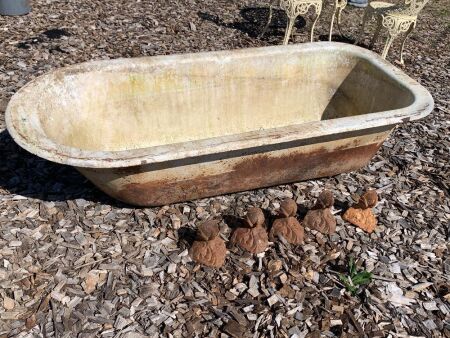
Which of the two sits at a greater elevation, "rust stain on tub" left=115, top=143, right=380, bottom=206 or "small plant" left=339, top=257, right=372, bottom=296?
"rust stain on tub" left=115, top=143, right=380, bottom=206

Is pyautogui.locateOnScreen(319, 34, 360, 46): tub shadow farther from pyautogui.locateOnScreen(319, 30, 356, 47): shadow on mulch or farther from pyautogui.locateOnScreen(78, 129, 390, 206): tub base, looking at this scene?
pyautogui.locateOnScreen(78, 129, 390, 206): tub base

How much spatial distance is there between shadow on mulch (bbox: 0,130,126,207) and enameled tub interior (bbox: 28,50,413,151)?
0.27 meters

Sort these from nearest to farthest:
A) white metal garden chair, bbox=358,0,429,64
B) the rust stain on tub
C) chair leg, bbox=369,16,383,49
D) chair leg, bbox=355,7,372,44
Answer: the rust stain on tub → white metal garden chair, bbox=358,0,429,64 → chair leg, bbox=369,16,383,49 → chair leg, bbox=355,7,372,44

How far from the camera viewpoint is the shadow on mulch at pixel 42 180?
2900mm

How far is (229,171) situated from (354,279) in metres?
0.92

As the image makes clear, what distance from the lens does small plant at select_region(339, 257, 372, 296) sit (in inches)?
96.5

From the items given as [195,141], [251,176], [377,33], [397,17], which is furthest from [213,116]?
[377,33]

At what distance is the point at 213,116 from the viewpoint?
3473 mm

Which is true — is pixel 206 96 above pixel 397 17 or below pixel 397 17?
below

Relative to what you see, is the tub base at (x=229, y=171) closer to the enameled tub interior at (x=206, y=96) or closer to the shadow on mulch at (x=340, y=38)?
the enameled tub interior at (x=206, y=96)

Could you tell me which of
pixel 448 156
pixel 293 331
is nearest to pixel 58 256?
pixel 293 331

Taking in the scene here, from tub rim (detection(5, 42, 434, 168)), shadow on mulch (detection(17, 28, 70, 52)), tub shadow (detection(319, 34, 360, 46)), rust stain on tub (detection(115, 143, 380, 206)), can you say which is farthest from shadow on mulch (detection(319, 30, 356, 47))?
shadow on mulch (detection(17, 28, 70, 52))

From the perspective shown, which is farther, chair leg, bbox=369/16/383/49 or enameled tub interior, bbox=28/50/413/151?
chair leg, bbox=369/16/383/49

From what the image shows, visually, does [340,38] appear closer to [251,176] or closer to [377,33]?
[377,33]
